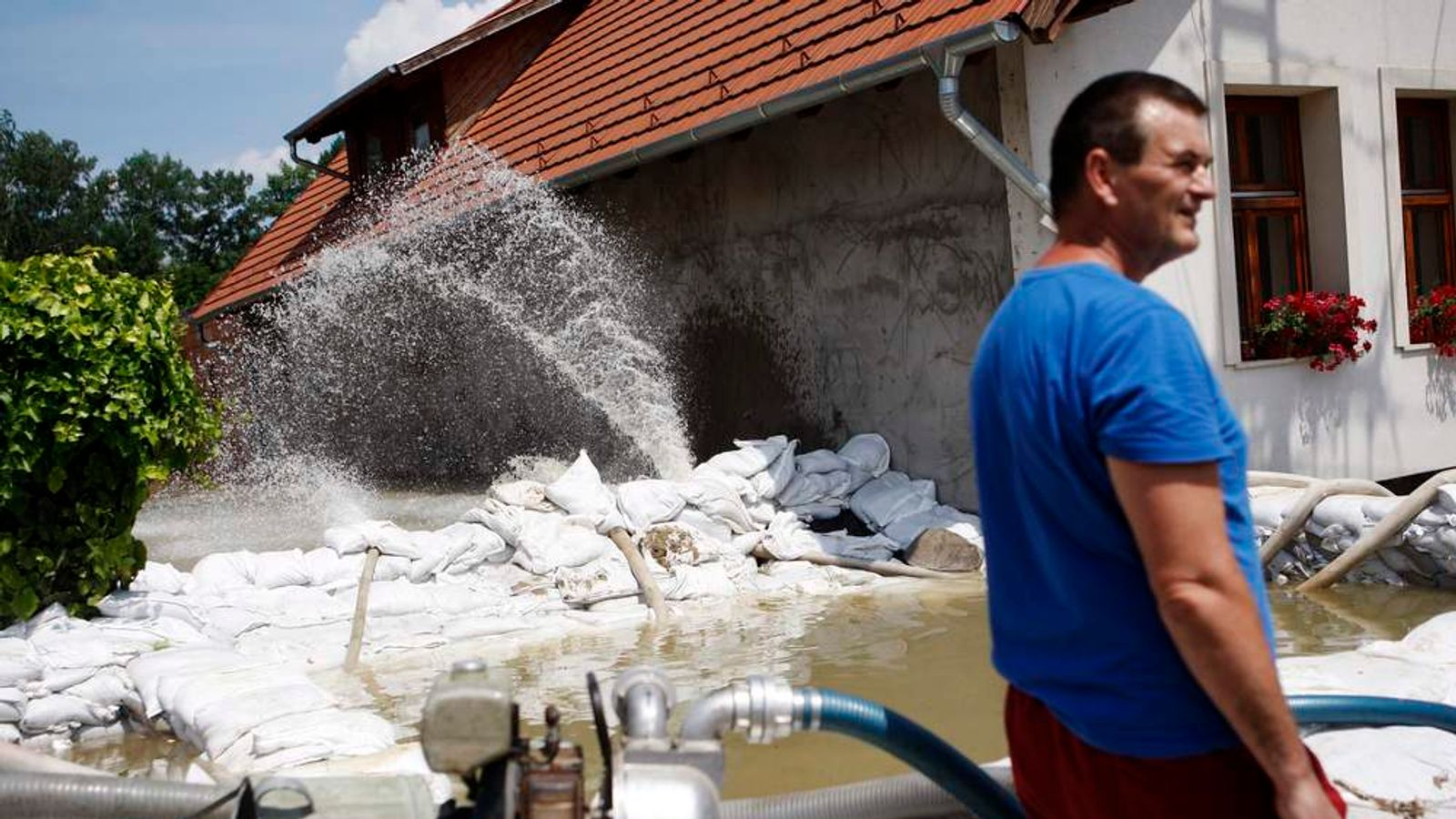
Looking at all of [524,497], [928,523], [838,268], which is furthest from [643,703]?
[838,268]

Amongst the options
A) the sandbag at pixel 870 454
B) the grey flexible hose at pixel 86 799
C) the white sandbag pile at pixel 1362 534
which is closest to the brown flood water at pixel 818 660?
the white sandbag pile at pixel 1362 534

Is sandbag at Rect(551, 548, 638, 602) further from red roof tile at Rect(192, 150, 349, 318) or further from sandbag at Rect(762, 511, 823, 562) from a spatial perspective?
red roof tile at Rect(192, 150, 349, 318)

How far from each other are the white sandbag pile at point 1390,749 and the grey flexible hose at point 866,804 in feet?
3.29

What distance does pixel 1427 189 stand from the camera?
1055 centimetres

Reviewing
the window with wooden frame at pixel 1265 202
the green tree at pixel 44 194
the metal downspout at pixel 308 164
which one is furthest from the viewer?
the green tree at pixel 44 194

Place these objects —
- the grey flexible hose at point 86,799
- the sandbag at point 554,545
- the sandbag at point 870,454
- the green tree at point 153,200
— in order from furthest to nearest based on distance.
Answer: the green tree at point 153,200 < the sandbag at point 870,454 < the sandbag at point 554,545 < the grey flexible hose at point 86,799

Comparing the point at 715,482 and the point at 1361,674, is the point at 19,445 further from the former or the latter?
the point at 1361,674

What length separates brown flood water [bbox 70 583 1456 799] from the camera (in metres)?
4.89

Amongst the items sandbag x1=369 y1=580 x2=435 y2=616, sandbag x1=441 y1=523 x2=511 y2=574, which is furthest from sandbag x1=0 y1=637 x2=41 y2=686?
sandbag x1=441 y1=523 x2=511 y2=574

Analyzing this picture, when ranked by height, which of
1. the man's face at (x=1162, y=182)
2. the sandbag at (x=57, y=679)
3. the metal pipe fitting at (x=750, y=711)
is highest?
the man's face at (x=1162, y=182)

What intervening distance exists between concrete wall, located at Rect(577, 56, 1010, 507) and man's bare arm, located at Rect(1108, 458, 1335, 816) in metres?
7.41

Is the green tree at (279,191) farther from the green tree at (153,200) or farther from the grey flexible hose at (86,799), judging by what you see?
the grey flexible hose at (86,799)

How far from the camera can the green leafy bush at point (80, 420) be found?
6375 millimetres

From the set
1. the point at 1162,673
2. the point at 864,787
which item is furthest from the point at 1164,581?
the point at 864,787
